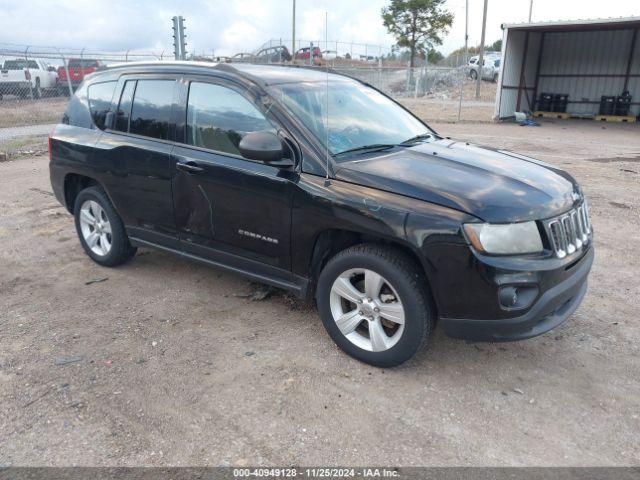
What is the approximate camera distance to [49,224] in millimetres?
6352

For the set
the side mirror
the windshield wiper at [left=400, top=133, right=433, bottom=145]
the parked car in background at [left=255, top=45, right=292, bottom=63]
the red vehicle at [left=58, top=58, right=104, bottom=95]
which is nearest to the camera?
the side mirror

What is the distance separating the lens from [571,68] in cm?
2164

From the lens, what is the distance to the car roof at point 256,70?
3764 millimetres

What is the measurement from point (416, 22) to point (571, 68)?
17.9 meters

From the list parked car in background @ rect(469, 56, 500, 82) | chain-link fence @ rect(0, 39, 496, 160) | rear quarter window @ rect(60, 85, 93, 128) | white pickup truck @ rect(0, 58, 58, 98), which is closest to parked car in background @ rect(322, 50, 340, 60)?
chain-link fence @ rect(0, 39, 496, 160)

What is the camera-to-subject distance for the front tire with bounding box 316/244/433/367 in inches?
118

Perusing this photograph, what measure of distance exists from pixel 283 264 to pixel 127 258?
2081mm

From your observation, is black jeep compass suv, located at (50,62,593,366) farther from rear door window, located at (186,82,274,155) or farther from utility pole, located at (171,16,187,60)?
utility pole, located at (171,16,187,60)

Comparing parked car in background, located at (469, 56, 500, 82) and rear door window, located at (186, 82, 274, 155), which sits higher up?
parked car in background, located at (469, 56, 500, 82)

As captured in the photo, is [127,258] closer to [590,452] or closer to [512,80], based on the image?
[590,452]

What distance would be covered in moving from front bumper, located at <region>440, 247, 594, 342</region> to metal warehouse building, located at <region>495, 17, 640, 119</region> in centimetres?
1750

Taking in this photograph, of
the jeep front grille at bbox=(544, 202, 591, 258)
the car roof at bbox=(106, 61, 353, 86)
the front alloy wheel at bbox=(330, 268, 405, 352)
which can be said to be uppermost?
the car roof at bbox=(106, 61, 353, 86)

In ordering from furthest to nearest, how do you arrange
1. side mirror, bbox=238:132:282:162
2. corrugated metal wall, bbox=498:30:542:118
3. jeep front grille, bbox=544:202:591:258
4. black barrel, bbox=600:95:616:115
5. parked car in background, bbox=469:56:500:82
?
parked car in background, bbox=469:56:500:82, black barrel, bbox=600:95:616:115, corrugated metal wall, bbox=498:30:542:118, side mirror, bbox=238:132:282:162, jeep front grille, bbox=544:202:591:258

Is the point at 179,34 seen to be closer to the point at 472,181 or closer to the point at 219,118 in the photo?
the point at 219,118
